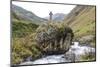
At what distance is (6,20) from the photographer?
2.19 metres

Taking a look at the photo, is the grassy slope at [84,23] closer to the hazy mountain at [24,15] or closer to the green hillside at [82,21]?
the green hillside at [82,21]

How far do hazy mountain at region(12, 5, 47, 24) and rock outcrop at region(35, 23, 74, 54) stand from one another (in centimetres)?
9

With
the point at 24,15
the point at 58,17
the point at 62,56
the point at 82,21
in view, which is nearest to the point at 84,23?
the point at 82,21

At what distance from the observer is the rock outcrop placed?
2.36m

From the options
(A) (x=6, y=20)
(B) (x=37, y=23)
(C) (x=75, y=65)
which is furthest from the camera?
(C) (x=75, y=65)

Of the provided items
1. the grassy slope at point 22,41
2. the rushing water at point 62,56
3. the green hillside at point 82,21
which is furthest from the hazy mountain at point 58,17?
the rushing water at point 62,56

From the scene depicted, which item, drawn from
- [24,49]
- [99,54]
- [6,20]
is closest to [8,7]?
[6,20]

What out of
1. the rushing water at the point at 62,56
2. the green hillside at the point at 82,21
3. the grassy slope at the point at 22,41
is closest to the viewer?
the grassy slope at the point at 22,41

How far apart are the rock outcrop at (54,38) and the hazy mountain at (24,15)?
0.09 m

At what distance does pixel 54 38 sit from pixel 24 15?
45cm

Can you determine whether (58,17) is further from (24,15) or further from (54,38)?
(24,15)

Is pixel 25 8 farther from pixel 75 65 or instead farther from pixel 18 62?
pixel 75 65

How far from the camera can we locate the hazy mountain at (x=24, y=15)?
2.23 metres

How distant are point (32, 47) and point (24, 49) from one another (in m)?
0.10
